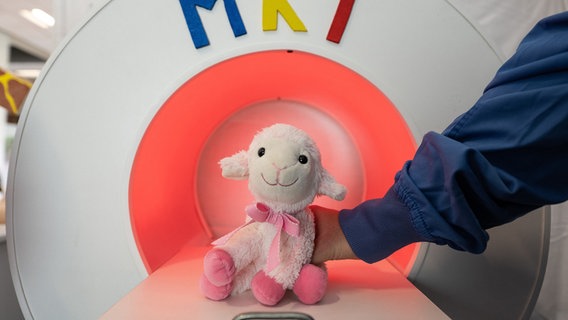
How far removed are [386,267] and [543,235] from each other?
0.27 metres

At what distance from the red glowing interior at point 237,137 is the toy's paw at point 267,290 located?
204 millimetres

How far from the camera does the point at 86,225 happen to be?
706mm

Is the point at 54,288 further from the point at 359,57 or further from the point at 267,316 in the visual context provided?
the point at 359,57

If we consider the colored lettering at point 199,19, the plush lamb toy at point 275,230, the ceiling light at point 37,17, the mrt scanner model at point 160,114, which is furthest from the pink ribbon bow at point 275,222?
the ceiling light at point 37,17

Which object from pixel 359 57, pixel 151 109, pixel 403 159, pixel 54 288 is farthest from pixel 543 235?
pixel 54 288

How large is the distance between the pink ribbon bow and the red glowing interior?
0.68ft

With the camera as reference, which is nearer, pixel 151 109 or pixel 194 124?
pixel 151 109

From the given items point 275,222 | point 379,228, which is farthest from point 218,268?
point 379,228

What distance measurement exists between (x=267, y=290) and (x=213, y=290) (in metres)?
0.08

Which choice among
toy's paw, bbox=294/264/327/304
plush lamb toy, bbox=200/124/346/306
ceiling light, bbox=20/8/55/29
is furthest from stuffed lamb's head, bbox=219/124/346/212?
ceiling light, bbox=20/8/55/29

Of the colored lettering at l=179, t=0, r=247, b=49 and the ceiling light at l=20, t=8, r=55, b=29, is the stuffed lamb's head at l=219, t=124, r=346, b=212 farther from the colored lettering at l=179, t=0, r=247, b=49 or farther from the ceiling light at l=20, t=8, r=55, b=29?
the ceiling light at l=20, t=8, r=55, b=29

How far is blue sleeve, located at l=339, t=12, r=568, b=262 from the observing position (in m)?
0.52

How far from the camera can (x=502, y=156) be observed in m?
0.54

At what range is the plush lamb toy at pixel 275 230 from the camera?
2.01 feet
